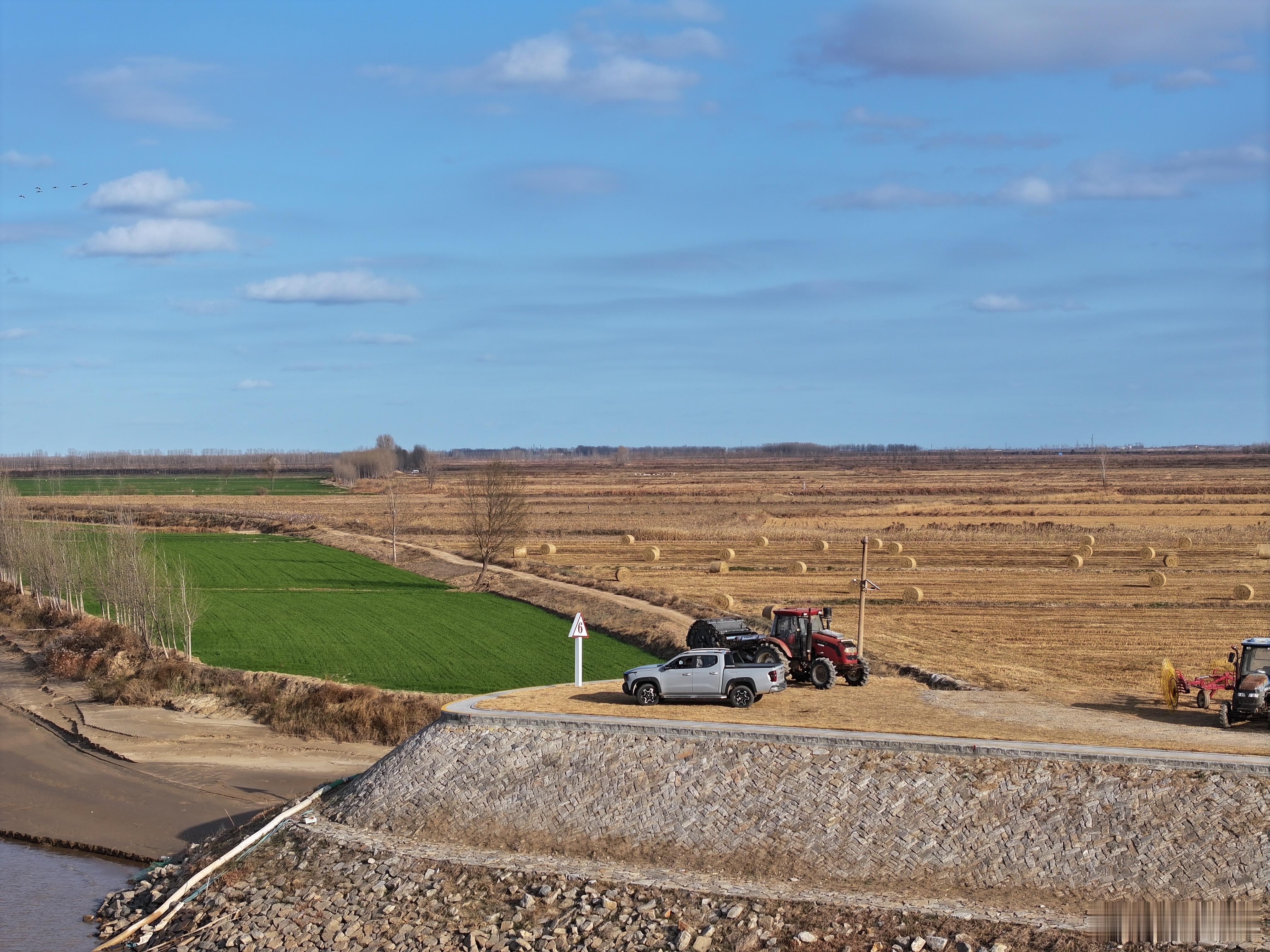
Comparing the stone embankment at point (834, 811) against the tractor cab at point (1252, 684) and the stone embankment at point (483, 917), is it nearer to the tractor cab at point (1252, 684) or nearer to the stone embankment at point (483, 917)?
the stone embankment at point (483, 917)

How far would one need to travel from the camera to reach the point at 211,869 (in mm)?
29172

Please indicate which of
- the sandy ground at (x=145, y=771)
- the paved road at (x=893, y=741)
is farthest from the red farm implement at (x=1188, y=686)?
the sandy ground at (x=145, y=771)

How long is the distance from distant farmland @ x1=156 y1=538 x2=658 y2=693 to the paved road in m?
14.3

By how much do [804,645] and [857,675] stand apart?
182 cm

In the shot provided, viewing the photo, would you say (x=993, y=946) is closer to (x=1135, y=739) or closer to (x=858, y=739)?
(x=858, y=739)

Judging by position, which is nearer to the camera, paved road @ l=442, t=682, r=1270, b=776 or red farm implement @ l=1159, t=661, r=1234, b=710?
paved road @ l=442, t=682, r=1270, b=776

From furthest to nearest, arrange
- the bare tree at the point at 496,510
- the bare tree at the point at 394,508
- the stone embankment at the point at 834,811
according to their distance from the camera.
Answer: the bare tree at the point at 394,508 < the bare tree at the point at 496,510 < the stone embankment at the point at 834,811

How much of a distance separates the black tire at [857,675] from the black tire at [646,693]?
6.41m

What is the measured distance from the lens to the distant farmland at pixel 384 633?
4831cm

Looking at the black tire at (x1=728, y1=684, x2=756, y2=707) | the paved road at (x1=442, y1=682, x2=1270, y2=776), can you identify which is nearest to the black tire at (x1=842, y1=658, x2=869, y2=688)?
the black tire at (x1=728, y1=684, x2=756, y2=707)

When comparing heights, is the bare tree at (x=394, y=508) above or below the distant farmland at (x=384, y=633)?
above

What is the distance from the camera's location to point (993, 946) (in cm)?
2294

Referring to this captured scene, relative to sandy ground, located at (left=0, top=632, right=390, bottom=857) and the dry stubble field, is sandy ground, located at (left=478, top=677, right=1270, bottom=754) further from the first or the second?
sandy ground, located at (left=0, top=632, right=390, bottom=857)

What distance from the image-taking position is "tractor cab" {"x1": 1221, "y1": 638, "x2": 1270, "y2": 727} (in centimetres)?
2975
